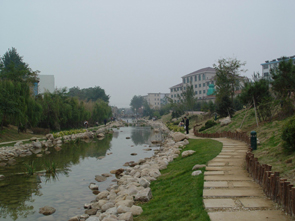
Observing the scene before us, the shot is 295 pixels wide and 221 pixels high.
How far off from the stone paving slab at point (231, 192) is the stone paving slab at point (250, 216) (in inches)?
34.8

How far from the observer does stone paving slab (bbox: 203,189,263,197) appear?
18.3ft

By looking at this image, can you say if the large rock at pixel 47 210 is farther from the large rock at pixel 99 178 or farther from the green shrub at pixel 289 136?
the green shrub at pixel 289 136

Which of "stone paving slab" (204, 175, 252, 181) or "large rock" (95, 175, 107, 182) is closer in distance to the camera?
"stone paving slab" (204, 175, 252, 181)

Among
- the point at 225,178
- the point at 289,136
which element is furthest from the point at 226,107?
the point at 225,178

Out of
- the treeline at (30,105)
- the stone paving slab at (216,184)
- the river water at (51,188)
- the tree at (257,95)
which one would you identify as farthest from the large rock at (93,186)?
the treeline at (30,105)

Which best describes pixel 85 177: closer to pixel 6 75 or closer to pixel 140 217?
pixel 140 217

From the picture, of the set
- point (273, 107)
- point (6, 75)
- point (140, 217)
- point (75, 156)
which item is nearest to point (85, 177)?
point (75, 156)

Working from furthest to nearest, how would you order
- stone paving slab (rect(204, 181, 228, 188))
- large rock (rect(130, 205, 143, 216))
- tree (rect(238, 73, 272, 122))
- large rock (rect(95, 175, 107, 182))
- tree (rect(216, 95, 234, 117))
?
tree (rect(216, 95, 234, 117)), tree (rect(238, 73, 272, 122)), large rock (rect(95, 175, 107, 182)), stone paving slab (rect(204, 181, 228, 188)), large rock (rect(130, 205, 143, 216))

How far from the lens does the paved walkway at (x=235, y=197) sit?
4539mm

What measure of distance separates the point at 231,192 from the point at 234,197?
0.28 meters

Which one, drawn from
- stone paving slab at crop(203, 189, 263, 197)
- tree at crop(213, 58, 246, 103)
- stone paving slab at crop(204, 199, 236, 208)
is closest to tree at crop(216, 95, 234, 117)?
tree at crop(213, 58, 246, 103)

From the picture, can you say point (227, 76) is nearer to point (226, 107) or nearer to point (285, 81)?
point (226, 107)

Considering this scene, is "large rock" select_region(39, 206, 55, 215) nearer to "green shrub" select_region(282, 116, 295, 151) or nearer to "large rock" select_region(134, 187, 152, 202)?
"large rock" select_region(134, 187, 152, 202)

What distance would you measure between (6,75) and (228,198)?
2789cm
